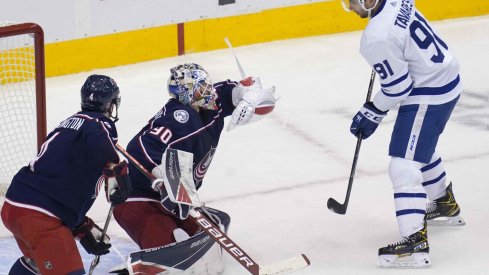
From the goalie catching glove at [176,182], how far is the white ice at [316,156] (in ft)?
1.35

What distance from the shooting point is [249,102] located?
4512 mm

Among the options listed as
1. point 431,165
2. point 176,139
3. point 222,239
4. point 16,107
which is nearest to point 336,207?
point 431,165

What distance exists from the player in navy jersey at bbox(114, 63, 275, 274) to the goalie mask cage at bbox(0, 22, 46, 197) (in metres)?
0.80

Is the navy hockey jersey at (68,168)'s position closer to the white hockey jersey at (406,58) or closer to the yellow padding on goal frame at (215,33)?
the white hockey jersey at (406,58)

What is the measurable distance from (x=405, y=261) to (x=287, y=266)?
425 millimetres

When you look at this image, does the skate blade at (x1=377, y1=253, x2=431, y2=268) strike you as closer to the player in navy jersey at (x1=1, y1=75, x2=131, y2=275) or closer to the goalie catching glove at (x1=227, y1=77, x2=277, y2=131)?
the goalie catching glove at (x1=227, y1=77, x2=277, y2=131)

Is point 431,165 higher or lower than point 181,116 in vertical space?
lower

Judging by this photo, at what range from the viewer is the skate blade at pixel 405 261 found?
14.6 ft

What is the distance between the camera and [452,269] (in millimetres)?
4445

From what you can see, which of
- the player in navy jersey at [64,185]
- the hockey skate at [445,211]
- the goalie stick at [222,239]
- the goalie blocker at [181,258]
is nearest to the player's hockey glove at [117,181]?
the player in navy jersey at [64,185]

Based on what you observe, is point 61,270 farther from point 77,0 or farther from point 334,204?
point 77,0

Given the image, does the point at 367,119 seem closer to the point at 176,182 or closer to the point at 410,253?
the point at 410,253

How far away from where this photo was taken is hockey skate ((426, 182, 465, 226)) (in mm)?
4859

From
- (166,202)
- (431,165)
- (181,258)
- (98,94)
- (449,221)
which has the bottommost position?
(449,221)
